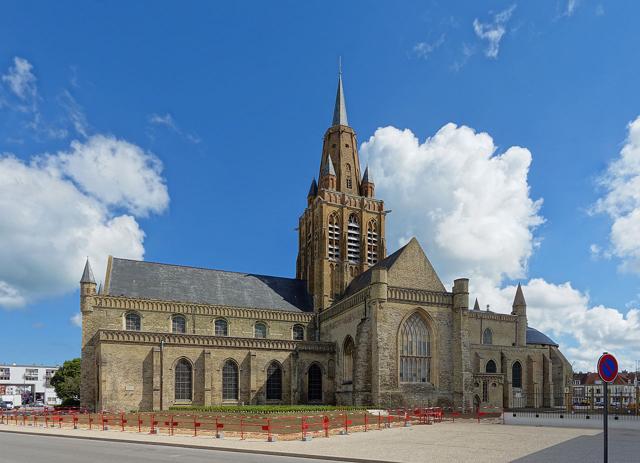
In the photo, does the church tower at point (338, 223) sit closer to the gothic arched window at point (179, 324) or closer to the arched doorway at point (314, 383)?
the arched doorway at point (314, 383)

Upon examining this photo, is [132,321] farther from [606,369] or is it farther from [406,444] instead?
[606,369]

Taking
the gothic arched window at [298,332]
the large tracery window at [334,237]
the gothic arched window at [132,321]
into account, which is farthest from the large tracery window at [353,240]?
the gothic arched window at [132,321]

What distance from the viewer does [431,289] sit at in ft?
136

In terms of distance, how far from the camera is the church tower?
51.9 m

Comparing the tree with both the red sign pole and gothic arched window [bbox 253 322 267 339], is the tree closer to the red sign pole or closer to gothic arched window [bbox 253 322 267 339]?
gothic arched window [bbox 253 322 267 339]

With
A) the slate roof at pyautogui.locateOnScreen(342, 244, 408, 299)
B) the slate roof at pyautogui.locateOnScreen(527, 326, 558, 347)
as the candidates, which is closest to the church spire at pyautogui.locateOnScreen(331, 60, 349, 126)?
the slate roof at pyautogui.locateOnScreen(342, 244, 408, 299)

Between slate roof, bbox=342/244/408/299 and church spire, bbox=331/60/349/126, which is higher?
church spire, bbox=331/60/349/126

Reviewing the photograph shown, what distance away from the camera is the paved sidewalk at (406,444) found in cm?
1633

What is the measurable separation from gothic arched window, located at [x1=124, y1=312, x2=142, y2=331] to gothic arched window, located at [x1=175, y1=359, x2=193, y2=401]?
559 centimetres

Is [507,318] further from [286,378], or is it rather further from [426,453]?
[426,453]

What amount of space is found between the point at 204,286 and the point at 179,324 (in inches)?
187

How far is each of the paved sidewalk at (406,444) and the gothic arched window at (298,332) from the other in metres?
24.5

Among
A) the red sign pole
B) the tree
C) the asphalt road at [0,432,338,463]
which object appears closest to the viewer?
the red sign pole

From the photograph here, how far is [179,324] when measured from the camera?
45812 mm
